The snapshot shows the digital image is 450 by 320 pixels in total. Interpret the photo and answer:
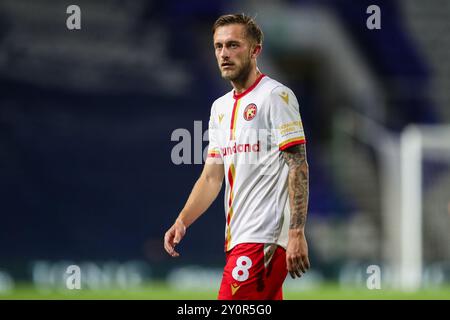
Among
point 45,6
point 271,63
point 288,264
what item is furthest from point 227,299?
point 271,63

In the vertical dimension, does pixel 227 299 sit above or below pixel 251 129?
below

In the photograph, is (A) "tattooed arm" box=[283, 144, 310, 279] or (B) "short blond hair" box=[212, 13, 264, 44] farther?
(B) "short blond hair" box=[212, 13, 264, 44]

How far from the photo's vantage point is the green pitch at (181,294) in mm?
11422

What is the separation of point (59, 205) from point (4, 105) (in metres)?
1.93

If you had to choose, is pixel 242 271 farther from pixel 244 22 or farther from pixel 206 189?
pixel 244 22

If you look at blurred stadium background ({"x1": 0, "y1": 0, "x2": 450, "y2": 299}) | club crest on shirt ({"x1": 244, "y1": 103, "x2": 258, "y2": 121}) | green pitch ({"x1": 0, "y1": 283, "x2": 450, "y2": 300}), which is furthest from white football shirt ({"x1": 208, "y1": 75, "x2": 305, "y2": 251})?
blurred stadium background ({"x1": 0, "y1": 0, "x2": 450, "y2": 299})

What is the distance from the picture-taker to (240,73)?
16.8 ft

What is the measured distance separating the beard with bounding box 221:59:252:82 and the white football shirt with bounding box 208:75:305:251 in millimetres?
84

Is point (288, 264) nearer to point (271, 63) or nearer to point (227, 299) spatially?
point (227, 299)

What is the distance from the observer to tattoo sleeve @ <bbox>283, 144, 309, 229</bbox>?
189 inches

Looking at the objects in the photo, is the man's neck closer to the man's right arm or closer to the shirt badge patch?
the shirt badge patch

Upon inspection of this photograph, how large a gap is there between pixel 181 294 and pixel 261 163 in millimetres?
7337

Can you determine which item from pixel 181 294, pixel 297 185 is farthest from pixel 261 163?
pixel 181 294

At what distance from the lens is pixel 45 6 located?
649 inches
